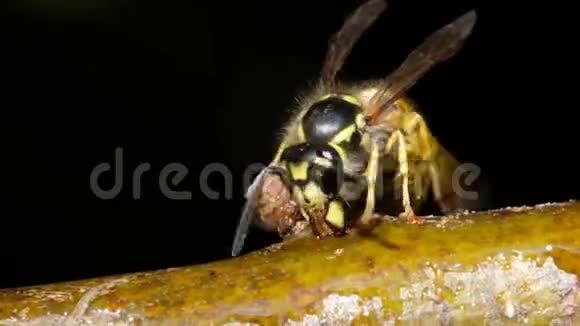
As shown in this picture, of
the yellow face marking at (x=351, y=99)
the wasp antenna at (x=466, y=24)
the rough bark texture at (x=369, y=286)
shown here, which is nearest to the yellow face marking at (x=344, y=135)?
the yellow face marking at (x=351, y=99)

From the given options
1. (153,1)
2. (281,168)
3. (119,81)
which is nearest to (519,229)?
(281,168)

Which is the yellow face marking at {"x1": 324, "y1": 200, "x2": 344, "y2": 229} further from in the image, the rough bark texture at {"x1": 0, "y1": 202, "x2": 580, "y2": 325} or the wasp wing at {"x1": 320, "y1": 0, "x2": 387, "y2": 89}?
the wasp wing at {"x1": 320, "y1": 0, "x2": 387, "y2": 89}

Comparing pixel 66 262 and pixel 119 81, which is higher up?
pixel 119 81

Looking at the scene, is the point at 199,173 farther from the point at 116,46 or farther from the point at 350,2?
the point at 350,2

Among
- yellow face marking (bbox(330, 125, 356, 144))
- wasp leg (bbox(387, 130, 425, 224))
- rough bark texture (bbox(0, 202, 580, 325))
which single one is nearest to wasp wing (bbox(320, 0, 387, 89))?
wasp leg (bbox(387, 130, 425, 224))

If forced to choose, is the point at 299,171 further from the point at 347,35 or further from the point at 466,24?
the point at 347,35

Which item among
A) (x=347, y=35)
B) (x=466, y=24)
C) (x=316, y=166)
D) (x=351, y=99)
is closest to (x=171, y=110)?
(x=347, y=35)
